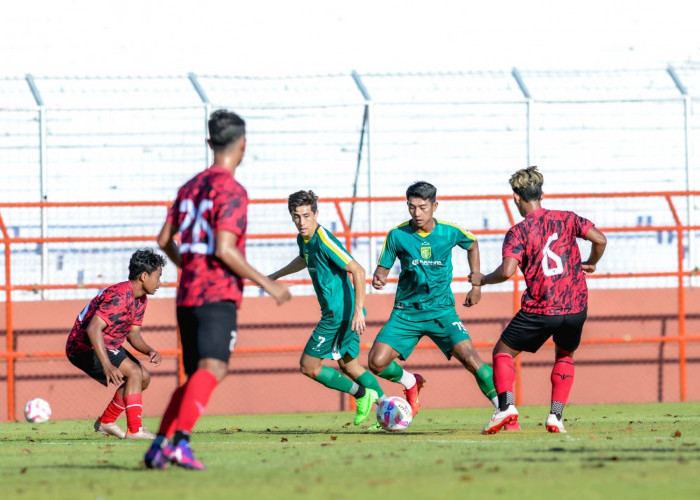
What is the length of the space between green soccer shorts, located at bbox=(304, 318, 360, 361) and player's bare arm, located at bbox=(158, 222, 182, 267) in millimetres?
2930

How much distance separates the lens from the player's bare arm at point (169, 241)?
259 inches

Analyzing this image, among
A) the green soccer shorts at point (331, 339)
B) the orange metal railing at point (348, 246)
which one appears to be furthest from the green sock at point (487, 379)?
the orange metal railing at point (348, 246)

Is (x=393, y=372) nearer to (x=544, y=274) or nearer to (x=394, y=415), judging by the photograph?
(x=394, y=415)

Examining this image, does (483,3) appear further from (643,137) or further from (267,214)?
(267,214)

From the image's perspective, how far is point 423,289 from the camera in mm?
9484

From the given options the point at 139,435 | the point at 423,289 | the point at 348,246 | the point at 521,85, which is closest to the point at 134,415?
the point at 139,435

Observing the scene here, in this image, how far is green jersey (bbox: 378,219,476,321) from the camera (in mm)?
9453

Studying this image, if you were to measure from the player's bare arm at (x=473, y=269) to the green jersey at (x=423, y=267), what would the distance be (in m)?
0.13

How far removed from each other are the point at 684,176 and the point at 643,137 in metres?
1.13

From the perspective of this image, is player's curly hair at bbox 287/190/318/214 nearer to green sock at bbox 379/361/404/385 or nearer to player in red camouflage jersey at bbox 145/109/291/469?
green sock at bbox 379/361/404/385

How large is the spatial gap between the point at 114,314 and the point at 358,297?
191 cm

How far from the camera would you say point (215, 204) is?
20.6ft

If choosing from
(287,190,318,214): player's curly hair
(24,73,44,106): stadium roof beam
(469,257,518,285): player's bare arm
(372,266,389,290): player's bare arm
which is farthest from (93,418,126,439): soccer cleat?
(24,73,44,106): stadium roof beam

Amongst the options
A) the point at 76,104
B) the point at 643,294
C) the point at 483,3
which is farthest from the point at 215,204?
the point at 483,3
